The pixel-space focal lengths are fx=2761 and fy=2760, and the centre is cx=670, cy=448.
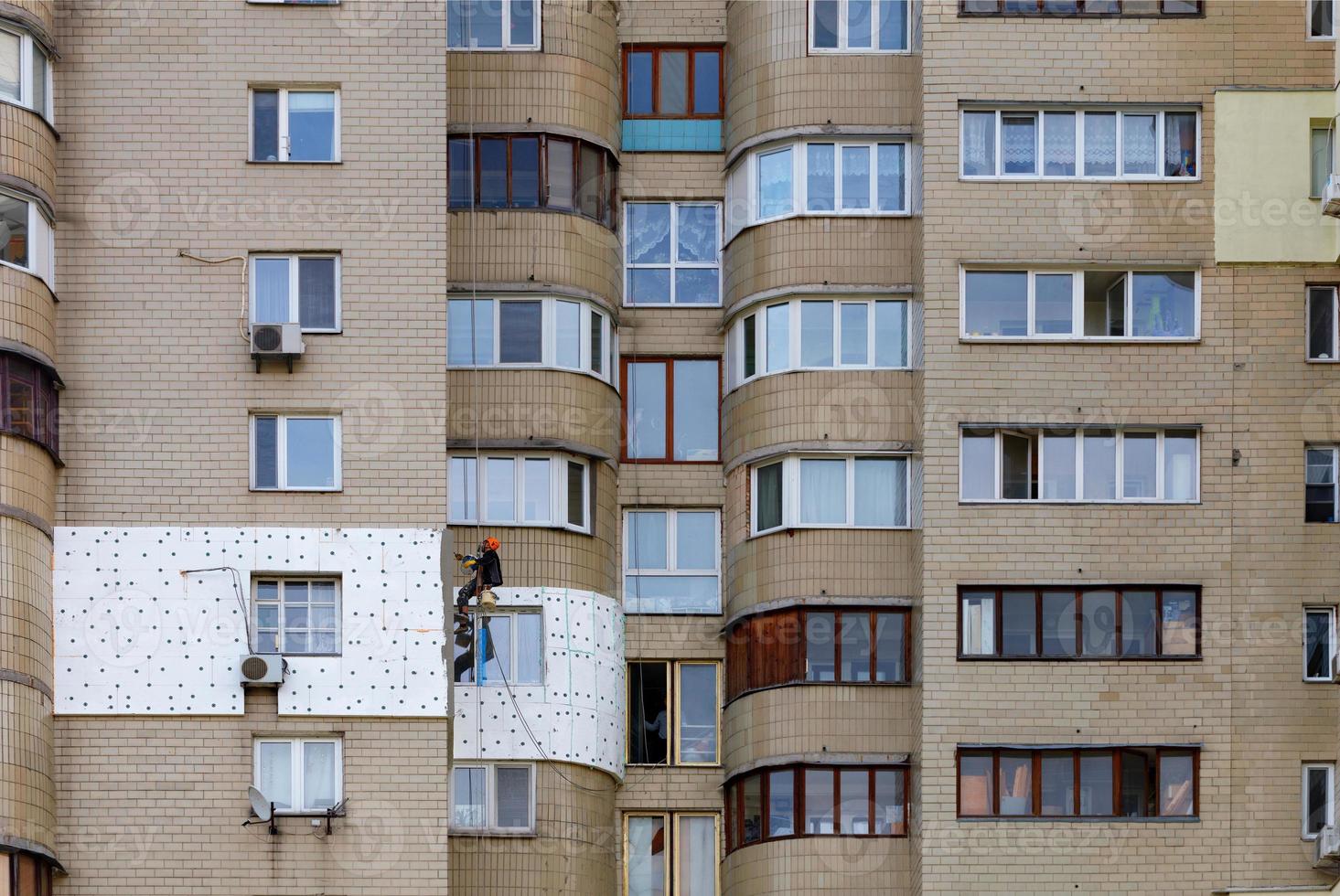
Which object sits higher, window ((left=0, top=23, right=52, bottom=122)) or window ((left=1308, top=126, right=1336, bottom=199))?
window ((left=0, top=23, right=52, bottom=122))

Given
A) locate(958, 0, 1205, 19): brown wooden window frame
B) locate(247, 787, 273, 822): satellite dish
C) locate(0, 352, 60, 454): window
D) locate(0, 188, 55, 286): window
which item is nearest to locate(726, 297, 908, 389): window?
locate(958, 0, 1205, 19): brown wooden window frame

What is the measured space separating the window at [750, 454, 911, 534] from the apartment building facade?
0.25 ft

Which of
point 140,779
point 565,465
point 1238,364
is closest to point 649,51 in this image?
point 565,465

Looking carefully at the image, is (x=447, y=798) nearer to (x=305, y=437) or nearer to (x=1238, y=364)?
(x=305, y=437)

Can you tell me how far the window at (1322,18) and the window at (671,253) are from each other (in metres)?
10.7

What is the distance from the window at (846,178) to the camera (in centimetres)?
4731

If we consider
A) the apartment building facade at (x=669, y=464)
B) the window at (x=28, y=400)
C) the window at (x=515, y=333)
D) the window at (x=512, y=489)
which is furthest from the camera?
the window at (x=515, y=333)

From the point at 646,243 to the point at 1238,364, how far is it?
10650 millimetres

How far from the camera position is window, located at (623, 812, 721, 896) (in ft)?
154

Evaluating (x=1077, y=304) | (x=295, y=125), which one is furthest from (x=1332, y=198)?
(x=295, y=125)

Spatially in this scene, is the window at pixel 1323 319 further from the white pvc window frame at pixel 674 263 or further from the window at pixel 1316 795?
the white pvc window frame at pixel 674 263

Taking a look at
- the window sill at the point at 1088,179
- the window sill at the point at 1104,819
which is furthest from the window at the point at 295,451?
the window sill at the point at 1104,819

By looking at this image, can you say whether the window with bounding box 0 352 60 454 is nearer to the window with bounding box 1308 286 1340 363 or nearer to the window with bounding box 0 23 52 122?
the window with bounding box 0 23 52 122

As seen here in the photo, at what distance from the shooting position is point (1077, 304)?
46.2 m
